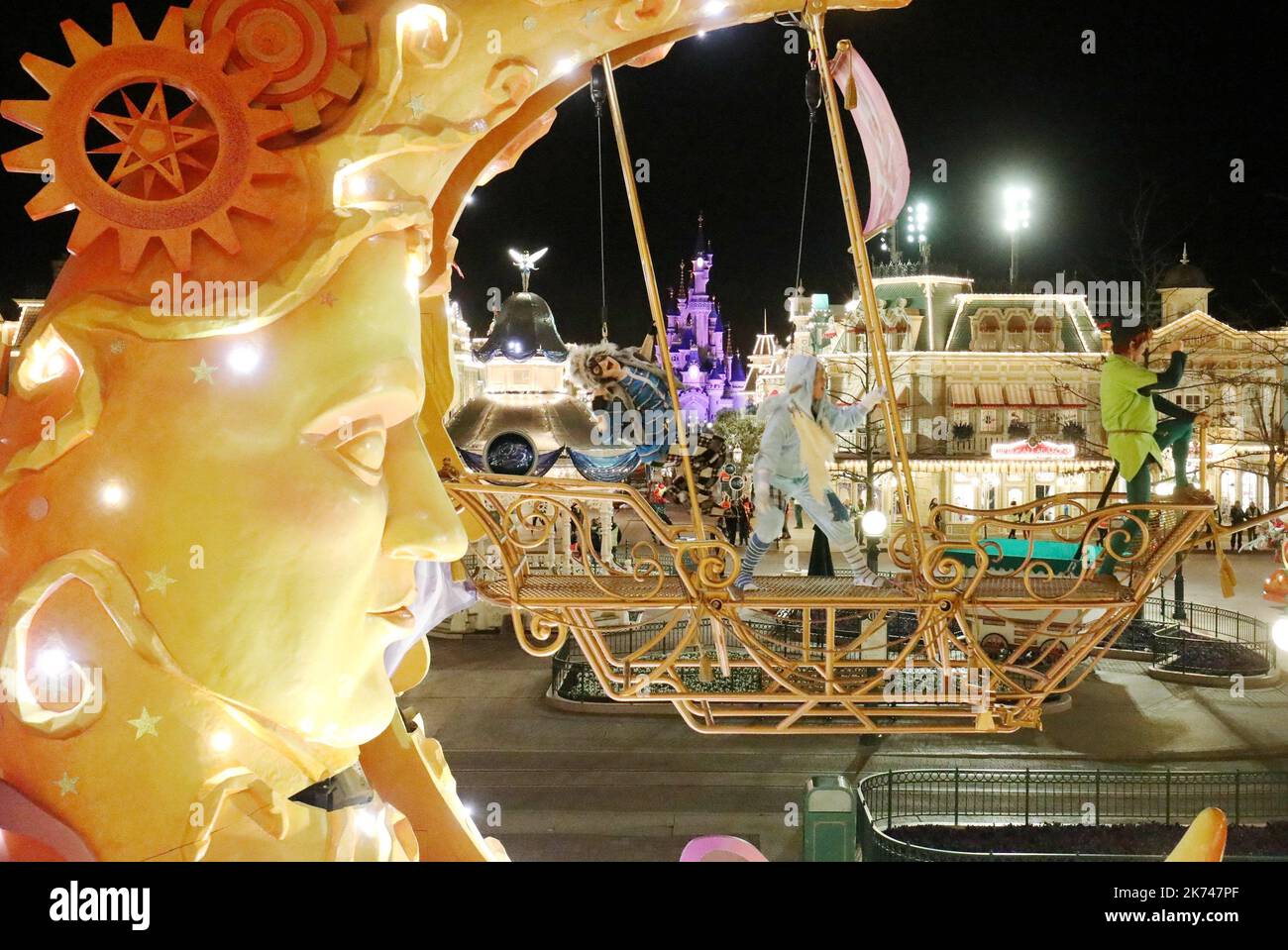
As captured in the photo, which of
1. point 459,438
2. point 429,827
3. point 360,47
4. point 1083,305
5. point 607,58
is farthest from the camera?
point 1083,305

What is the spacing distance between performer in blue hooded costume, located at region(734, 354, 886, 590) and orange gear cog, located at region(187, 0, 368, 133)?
277cm

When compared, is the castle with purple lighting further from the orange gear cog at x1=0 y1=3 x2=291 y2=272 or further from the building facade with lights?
the orange gear cog at x1=0 y1=3 x2=291 y2=272

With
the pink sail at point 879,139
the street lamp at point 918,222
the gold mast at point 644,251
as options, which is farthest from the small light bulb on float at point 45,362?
the street lamp at point 918,222

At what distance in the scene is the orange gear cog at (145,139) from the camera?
2.34 meters

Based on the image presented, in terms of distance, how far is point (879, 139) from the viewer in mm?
3381

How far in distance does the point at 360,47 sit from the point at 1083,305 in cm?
1924

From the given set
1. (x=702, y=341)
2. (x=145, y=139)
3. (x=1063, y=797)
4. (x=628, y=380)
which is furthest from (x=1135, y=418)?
(x=702, y=341)

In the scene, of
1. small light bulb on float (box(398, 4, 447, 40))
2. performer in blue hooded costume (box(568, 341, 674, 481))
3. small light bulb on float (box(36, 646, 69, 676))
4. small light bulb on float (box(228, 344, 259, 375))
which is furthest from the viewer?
performer in blue hooded costume (box(568, 341, 674, 481))

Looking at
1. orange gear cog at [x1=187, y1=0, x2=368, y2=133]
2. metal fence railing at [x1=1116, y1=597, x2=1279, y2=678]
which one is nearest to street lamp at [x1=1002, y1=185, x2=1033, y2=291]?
metal fence railing at [x1=1116, y1=597, x2=1279, y2=678]

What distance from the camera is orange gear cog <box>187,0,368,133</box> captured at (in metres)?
2.46

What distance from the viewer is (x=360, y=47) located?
2.58 m

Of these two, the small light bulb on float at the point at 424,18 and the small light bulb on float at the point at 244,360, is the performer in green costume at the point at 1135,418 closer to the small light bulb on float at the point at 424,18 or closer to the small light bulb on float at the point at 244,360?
the small light bulb on float at the point at 424,18
